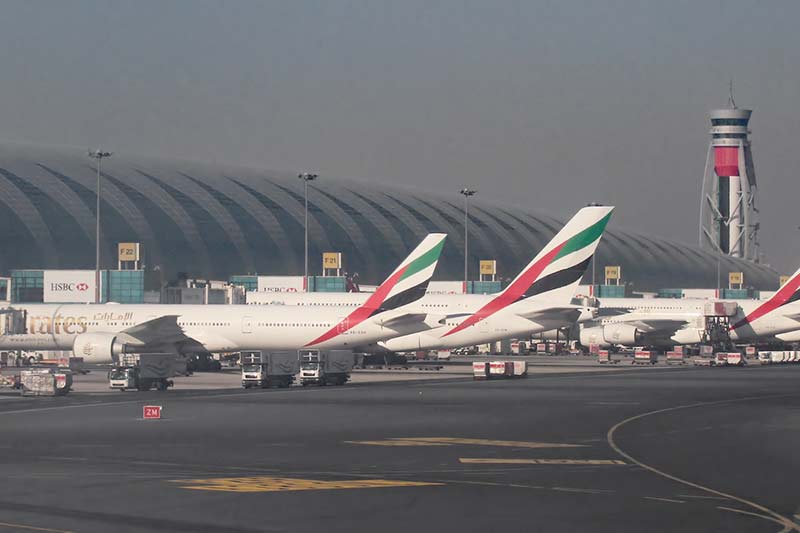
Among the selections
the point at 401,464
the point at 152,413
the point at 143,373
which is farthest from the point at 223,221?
the point at 401,464

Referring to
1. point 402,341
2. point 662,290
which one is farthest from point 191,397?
point 662,290

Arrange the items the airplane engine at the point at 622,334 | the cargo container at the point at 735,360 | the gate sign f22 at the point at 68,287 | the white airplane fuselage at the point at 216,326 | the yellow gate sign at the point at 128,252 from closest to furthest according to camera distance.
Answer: the white airplane fuselage at the point at 216,326
the cargo container at the point at 735,360
the gate sign f22 at the point at 68,287
the airplane engine at the point at 622,334
the yellow gate sign at the point at 128,252

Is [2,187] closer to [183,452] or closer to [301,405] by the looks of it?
[301,405]

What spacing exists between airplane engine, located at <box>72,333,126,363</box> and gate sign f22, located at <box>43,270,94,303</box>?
1270 inches

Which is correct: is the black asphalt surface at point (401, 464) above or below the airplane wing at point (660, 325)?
below

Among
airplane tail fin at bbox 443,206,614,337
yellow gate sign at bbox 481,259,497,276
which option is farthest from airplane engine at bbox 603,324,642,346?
yellow gate sign at bbox 481,259,497,276

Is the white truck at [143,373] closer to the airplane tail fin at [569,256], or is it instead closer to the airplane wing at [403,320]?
the airplane wing at [403,320]

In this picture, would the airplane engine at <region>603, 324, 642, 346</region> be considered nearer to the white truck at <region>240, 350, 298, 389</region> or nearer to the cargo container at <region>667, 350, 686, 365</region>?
the cargo container at <region>667, 350, 686, 365</region>

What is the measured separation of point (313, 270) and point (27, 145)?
3350 cm

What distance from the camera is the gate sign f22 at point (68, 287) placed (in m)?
98.2

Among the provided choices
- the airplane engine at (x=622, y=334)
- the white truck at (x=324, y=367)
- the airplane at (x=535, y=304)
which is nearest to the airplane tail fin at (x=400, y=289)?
the airplane at (x=535, y=304)

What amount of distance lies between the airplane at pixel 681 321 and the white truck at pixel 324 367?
4601 centimetres

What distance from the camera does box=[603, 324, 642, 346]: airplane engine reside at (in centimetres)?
10350

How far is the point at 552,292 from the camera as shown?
73000mm
